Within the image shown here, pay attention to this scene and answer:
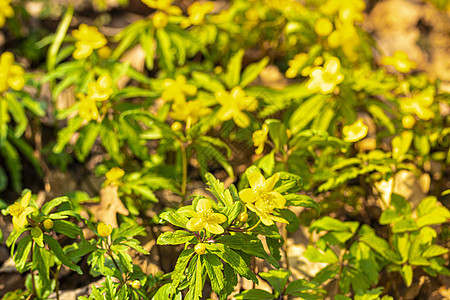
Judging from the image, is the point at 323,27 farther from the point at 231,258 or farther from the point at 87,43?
the point at 231,258

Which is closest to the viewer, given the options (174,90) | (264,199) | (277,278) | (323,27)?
(264,199)

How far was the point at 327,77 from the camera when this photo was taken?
2201 mm

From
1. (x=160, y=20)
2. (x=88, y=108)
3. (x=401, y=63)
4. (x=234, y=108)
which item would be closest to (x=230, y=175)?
(x=234, y=108)

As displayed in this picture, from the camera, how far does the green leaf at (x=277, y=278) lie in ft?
5.68

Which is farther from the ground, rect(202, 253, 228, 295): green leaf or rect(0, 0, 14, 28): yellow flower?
rect(0, 0, 14, 28): yellow flower

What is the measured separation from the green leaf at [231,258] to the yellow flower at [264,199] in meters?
0.17

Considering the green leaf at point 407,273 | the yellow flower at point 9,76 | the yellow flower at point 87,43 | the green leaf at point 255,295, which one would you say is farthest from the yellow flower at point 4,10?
the green leaf at point 407,273

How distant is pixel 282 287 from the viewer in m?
1.73

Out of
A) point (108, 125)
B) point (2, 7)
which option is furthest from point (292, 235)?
point (2, 7)

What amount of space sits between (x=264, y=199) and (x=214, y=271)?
13.4 inches

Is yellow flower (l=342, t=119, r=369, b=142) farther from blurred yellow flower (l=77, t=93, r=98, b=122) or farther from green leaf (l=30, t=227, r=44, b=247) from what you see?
green leaf (l=30, t=227, r=44, b=247)

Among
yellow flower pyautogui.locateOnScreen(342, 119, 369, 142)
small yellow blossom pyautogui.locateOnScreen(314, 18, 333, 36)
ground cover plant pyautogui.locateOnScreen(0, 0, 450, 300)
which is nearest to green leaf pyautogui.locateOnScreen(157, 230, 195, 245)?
ground cover plant pyautogui.locateOnScreen(0, 0, 450, 300)

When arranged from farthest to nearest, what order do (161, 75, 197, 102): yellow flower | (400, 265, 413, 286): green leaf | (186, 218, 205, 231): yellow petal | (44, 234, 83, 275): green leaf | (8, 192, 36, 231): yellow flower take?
(161, 75, 197, 102): yellow flower → (400, 265, 413, 286): green leaf → (44, 234, 83, 275): green leaf → (8, 192, 36, 231): yellow flower → (186, 218, 205, 231): yellow petal

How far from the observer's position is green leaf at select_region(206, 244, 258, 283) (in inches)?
55.0
